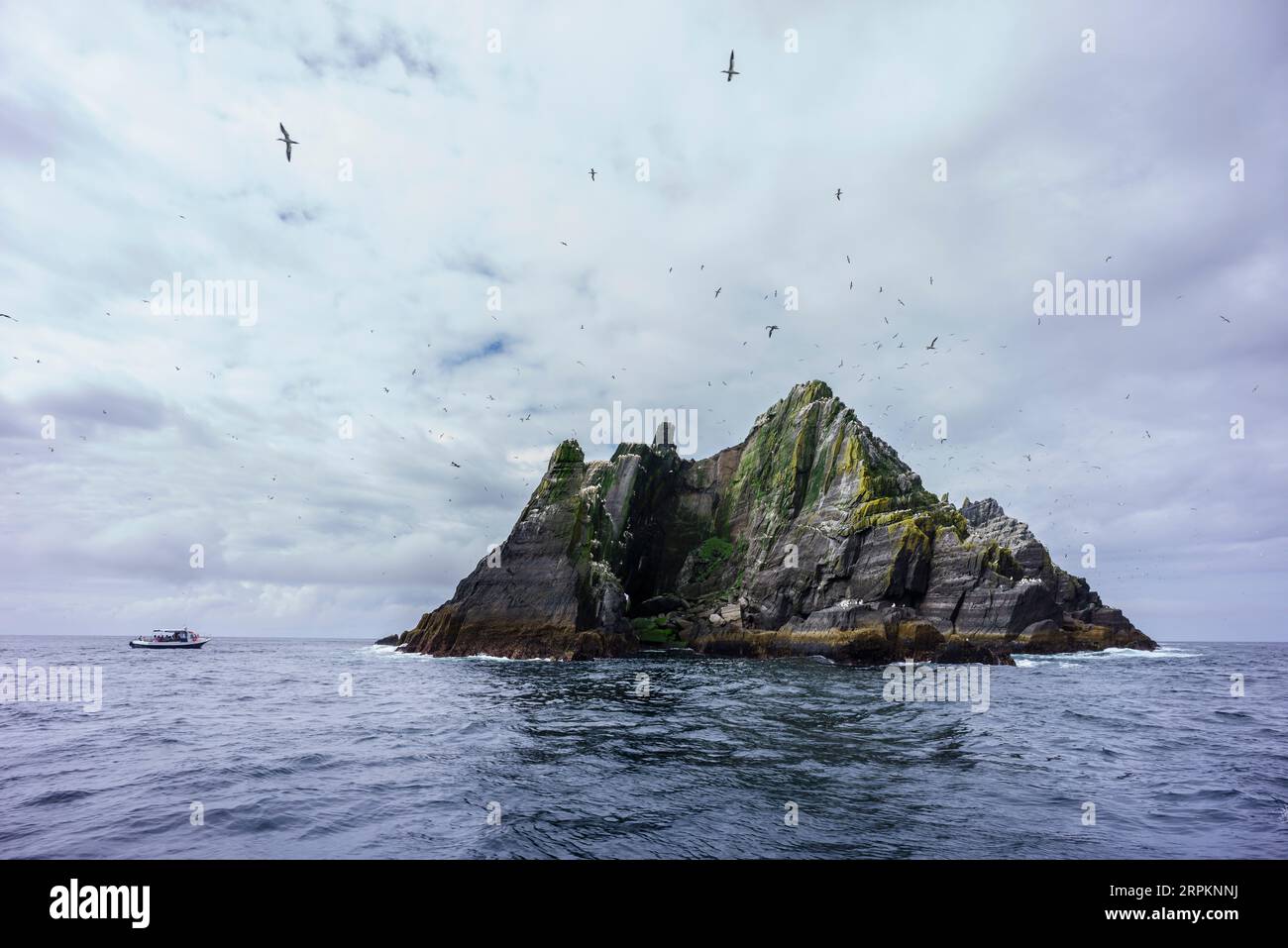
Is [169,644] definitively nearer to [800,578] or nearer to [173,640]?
[173,640]

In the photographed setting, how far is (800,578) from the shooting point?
72.7m

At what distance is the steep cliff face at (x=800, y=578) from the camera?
6438cm

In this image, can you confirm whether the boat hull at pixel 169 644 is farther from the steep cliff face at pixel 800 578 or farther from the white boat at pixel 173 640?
the steep cliff face at pixel 800 578

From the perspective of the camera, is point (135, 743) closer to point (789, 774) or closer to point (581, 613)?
point (789, 774)

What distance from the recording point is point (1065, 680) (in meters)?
43.8

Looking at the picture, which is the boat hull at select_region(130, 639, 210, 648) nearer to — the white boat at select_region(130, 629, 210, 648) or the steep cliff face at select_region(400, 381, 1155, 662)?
the white boat at select_region(130, 629, 210, 648)

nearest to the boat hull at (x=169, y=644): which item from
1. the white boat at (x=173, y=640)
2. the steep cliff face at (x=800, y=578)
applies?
the white boat at (x=173, y=640)

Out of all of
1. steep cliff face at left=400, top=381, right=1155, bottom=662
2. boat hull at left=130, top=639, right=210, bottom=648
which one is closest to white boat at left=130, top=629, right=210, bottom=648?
Result: boat hull at left=130, top=639, right=210, bottom=648

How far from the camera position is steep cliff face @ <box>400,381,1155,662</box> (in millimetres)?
64375

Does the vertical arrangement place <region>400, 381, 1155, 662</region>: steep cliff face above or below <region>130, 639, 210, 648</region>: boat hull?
above

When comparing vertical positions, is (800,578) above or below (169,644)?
above

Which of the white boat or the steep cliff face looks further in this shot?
the white boat

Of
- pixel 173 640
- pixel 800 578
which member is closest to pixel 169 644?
pixel 173 640
